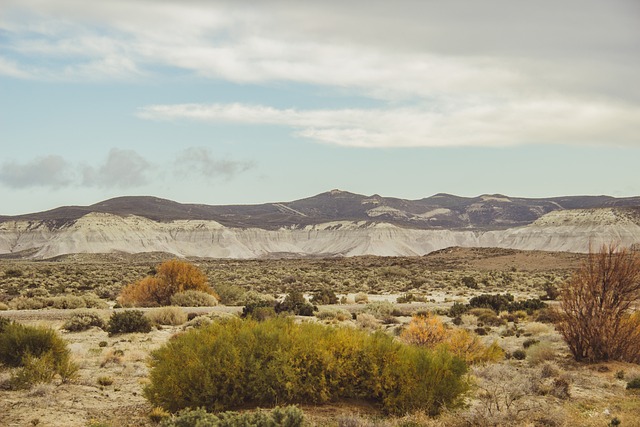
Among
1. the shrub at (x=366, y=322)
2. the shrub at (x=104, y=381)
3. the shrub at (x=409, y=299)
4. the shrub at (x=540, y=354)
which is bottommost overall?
the shrub at (x=409, y=299)

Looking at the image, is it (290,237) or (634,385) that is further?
(290,237)

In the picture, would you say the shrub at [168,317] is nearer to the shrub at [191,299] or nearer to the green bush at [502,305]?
the shrub at [191,299]

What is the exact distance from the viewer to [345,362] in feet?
33.2

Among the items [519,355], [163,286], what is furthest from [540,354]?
[163,286]

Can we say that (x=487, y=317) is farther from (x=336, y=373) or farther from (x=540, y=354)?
(x=336, y=373)

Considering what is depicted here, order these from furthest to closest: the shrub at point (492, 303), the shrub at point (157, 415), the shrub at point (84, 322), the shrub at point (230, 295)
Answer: the shrub at point (230, 295)
the shrub at point (492, 303)
the shrub at point (84, 322)
the shrub at point (157, 415)

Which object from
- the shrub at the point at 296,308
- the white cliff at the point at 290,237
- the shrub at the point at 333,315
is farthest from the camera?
the white cliff at the point at 290,237

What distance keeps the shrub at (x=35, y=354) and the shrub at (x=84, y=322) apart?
816 centimetres

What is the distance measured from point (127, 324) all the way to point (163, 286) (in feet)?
37.5

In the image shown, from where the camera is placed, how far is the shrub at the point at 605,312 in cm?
1461

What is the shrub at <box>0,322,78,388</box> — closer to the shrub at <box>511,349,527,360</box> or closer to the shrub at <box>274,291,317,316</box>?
the shrub at <box>511,349,527,360</box>

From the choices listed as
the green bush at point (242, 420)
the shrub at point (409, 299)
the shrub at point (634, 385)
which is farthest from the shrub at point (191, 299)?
the green bush at point (242, 420)

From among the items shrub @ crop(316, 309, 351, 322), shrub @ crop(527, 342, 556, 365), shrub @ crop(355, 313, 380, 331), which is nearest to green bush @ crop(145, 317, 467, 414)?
shrub @ crop(527, 342, 556, 365)

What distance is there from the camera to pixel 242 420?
8.14m
